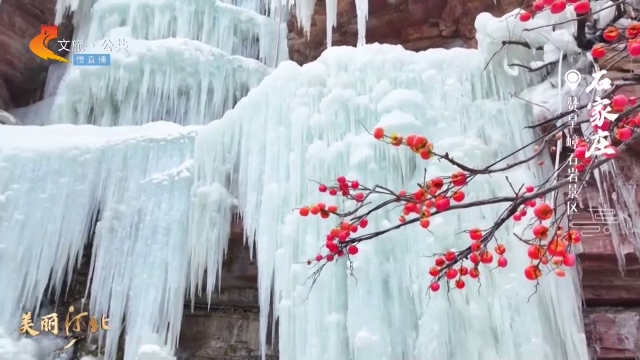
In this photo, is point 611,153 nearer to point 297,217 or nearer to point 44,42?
point 297,217

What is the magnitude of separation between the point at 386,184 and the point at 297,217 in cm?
57

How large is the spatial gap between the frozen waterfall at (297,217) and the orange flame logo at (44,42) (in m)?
2.38

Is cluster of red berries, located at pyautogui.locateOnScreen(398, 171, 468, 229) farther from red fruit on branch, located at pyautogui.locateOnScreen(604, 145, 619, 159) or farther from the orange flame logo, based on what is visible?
the orange flame logo

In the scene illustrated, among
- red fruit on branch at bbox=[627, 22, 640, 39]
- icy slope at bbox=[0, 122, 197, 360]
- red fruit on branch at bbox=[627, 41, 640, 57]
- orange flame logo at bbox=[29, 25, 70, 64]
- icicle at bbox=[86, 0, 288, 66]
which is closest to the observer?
red fruit on branch at bbox=[627, 41, 640, 57]

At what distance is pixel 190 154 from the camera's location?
4.07 metres

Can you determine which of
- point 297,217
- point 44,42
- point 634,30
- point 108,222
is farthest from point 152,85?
point 634,30

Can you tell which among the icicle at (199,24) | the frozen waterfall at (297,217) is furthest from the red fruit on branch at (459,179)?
the icicle at (199,24)

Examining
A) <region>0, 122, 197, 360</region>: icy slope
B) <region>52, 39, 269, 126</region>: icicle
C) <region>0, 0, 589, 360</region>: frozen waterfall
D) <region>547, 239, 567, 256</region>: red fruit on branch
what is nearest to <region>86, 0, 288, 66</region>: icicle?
<region>52, 39, 269, 126</region>: icicle

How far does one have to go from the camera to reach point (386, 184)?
10.4ft

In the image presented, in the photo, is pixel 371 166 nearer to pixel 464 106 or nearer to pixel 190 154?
pixel 464 106

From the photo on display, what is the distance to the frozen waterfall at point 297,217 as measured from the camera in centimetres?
279

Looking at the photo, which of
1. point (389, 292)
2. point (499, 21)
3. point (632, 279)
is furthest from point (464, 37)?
point (389, 292)

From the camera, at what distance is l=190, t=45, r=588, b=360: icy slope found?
2.74 metres

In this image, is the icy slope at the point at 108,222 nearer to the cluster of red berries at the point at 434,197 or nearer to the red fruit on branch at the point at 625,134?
the cluster of red berries at the point at 434,197
